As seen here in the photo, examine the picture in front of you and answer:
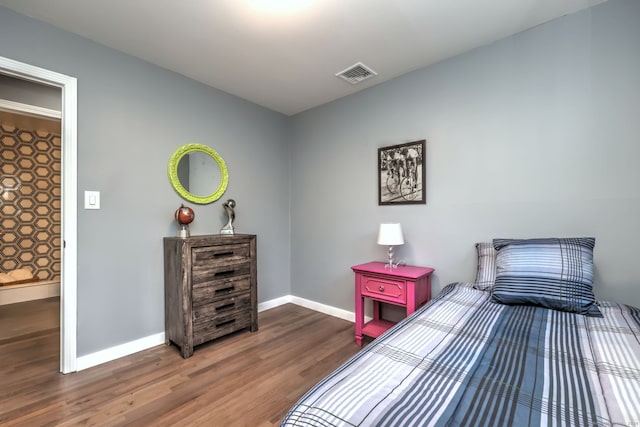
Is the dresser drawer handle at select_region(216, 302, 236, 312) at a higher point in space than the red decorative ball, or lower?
lower

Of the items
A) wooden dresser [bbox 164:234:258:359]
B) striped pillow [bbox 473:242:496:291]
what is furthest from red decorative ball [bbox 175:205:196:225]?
striped pillow [bbox 473:242:496:291]

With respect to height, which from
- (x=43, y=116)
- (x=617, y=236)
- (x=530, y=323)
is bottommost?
(x=530, y=323)

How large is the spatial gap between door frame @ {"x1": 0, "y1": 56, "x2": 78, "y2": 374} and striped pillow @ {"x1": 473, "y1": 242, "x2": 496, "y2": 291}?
2833 millimetres

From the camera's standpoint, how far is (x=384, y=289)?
2260mm

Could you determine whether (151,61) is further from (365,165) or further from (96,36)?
(365,165)

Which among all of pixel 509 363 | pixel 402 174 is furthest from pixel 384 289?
pixel 509 363

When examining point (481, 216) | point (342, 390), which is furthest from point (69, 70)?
point (481, 216)

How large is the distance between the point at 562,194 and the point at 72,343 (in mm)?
3512

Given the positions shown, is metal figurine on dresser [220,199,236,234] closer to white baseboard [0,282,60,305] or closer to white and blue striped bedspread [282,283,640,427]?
white and blue striped bedspread [282,283,640,427]

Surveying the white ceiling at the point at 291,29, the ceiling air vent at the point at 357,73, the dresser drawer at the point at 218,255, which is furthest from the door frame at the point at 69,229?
the ceiling air vent at the point at 357,73

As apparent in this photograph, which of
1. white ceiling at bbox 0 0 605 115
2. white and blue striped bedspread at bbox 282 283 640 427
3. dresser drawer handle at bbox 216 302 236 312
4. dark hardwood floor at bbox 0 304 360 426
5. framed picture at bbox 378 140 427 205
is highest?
white ceiling at bbox 0 0 605 115

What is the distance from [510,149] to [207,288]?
102 inches

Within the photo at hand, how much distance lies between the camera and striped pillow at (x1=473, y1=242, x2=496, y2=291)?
6.27 feet

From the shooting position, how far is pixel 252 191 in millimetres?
3195
